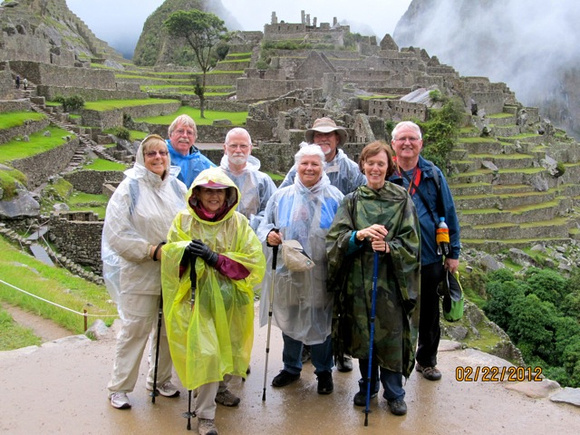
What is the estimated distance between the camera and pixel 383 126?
26.7 metres

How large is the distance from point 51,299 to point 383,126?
20.2 m

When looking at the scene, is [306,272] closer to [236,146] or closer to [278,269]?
[278,269]

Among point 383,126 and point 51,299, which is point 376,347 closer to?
point 51,299

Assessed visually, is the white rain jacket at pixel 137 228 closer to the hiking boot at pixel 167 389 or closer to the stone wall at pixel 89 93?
→ the hiking boot at pixel 167 389

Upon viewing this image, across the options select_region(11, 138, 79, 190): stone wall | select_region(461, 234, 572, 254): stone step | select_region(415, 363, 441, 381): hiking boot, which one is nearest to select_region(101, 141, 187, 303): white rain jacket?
select_region(415, 363, 441, 381): hiking boot

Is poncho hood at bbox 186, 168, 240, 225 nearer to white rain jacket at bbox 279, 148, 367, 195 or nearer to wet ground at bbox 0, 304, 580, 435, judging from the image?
white rain jacket at bbox 279, 148, 367, 195

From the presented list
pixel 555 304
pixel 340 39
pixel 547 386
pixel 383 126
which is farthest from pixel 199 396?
pixel 340 39

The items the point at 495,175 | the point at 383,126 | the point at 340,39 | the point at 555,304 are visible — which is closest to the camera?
the point at 555,304

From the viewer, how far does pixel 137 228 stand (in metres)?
5.21

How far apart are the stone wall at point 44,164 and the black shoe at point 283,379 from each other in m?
12.1

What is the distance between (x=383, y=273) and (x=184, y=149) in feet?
7.83

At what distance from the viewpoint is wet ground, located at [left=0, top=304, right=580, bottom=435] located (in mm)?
5035

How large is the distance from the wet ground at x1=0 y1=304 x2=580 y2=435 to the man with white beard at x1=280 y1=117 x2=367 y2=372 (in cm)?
75

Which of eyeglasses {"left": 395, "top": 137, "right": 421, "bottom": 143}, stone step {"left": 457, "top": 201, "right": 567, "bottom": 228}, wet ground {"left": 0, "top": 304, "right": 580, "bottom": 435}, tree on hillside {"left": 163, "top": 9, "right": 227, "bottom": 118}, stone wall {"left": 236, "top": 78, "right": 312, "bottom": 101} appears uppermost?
tree on hillside {"left": 163, "top": 9, "right": 227, "bottom": 118}
